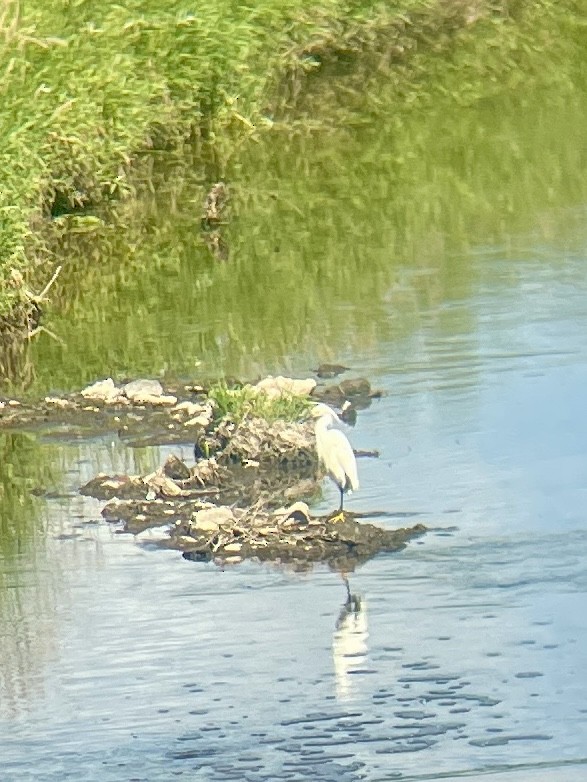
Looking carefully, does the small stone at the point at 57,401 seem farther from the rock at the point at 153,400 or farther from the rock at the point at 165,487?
the rock at the point at 165,487

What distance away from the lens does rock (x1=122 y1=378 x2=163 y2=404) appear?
347 inches

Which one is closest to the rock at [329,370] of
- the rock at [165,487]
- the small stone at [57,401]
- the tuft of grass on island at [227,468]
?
the tuft of grass on island at [227,468]

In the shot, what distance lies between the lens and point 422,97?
15.8 metres

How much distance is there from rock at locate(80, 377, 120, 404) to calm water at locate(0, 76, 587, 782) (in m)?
0.35

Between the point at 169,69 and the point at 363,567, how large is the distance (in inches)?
276

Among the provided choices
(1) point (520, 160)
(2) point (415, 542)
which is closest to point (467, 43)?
(1) point (520, 160)

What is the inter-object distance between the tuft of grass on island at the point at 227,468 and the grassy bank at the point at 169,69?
1.22 metres

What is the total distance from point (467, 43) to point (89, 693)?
1222cm

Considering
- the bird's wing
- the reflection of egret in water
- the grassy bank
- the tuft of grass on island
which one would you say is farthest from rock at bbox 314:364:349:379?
the reflection of egret in water

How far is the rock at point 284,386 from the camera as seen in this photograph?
821 cm

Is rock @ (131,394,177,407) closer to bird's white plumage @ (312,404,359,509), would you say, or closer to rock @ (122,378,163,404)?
rock @ (122,378,163,404)

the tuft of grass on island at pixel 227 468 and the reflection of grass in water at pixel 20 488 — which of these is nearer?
the tuft of grass on island at pixel 227 468

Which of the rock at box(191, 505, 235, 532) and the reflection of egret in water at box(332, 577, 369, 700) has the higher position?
the rock at box(191, 505, 235, 532)

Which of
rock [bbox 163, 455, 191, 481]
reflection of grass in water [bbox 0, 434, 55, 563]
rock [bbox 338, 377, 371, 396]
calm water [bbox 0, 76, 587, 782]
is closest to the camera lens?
calm water [bbox 0, 76, 587, 782]
